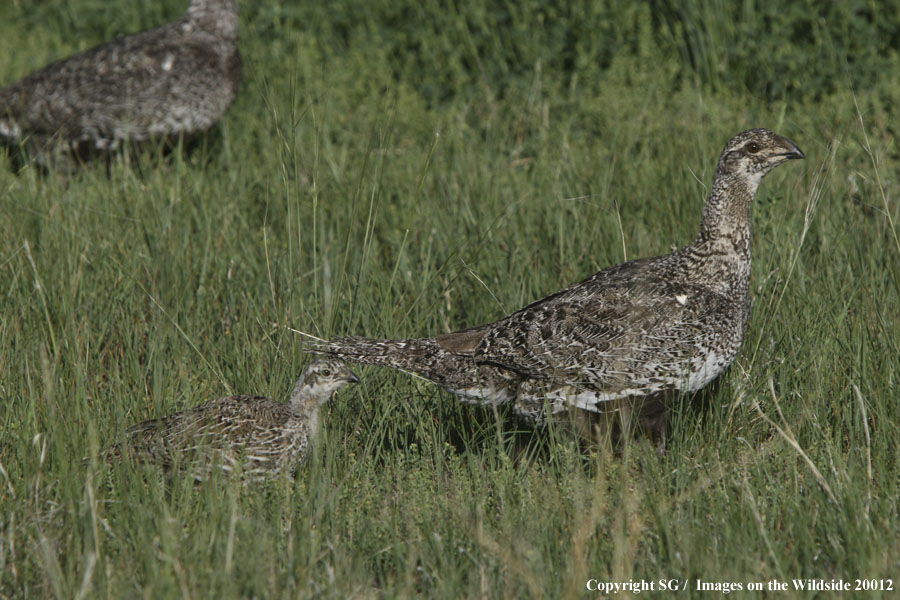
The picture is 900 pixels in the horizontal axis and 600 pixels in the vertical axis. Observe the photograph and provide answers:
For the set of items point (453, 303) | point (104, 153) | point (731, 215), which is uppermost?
point (731, 215)

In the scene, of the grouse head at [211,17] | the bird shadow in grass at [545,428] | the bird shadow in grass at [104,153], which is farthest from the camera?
the grouse head at [211,17]

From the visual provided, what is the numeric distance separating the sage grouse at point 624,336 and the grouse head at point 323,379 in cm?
11

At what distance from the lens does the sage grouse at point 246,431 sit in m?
4.78

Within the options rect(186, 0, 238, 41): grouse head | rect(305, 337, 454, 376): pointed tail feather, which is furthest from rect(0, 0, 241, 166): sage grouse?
rect(305, 337, 454, 376): pointed tail feather

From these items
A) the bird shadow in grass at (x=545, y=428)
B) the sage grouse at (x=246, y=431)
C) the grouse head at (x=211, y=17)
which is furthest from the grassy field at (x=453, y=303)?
the grouse head at (x=211, y=17)

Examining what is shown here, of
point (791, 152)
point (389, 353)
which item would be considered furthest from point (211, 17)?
point (791, 152)

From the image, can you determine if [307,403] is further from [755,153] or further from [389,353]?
[755,153]

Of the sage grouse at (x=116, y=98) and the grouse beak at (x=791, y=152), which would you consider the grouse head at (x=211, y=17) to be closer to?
the sage grouse at (x=116, y=98)

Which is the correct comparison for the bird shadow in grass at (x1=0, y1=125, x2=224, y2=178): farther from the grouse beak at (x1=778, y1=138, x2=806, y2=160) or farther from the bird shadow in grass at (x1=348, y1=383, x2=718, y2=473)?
the grouse beak at (x1=778, y1=138, x2=806, y2=160)

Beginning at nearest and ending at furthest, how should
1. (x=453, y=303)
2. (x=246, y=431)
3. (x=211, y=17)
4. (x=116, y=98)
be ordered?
(x=246, y=431) → (x=453, y=303) → (x=116, y=98) → (x=211, y=17)

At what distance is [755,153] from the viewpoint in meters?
5.31

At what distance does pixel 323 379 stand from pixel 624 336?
148 centimetres

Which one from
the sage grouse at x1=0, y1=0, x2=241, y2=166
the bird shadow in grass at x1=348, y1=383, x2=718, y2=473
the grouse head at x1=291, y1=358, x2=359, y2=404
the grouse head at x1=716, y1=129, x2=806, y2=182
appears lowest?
the bird shadow in grass at x1=348, y1=383, x2=718, y2=473

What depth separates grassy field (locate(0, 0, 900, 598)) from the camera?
4031mm
